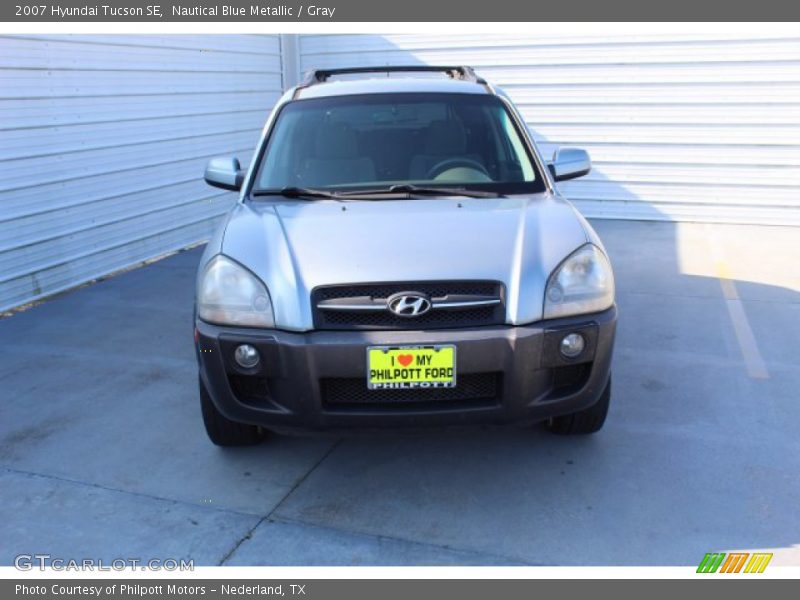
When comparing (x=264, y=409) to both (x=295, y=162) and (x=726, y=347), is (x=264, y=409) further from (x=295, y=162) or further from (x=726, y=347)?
(x=726, y=347)

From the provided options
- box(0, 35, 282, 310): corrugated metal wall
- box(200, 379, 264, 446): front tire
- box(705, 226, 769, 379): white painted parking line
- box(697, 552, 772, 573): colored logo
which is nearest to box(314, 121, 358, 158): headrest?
box(200, 379, 264, 446): front tire

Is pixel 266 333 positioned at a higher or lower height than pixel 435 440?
higher

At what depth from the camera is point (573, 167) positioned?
427 cm

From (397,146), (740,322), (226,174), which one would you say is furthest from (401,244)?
(740,322)

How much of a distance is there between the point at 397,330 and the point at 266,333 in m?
0.51

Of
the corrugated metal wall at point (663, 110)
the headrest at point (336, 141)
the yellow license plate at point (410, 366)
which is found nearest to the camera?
the yellow license plate at point (410, 366)

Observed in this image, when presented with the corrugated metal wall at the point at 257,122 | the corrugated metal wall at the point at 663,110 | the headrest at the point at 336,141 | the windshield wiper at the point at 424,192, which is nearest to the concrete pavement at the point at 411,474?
the windshield wiper at the point at 424,192

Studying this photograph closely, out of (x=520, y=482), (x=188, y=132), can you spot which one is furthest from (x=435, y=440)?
(x=188, y=132)

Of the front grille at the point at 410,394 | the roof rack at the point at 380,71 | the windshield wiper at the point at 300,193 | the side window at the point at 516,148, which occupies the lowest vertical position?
the front grille at the point at 410,394

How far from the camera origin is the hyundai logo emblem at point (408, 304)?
110 inches

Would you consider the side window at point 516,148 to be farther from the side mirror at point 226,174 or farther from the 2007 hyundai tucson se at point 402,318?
the side mirror at point 226,174

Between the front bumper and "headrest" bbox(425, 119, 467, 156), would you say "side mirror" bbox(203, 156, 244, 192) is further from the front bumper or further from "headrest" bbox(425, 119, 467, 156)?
the front bumper

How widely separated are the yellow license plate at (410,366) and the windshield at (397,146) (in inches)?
48.9

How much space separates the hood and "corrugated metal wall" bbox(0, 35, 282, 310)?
3.53 meters
